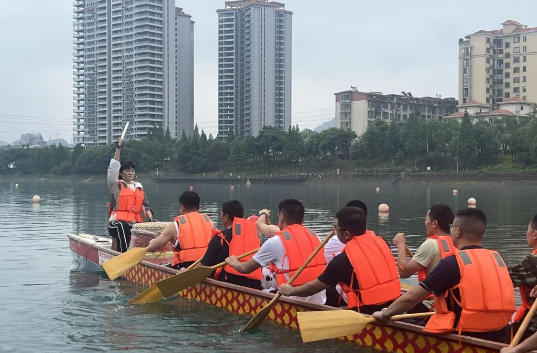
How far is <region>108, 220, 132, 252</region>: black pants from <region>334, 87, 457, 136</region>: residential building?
99531 millimetres

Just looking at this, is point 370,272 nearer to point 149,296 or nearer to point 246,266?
point 246,266

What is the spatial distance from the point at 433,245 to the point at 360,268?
88 centimetres

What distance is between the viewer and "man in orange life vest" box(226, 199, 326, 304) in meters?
8.03

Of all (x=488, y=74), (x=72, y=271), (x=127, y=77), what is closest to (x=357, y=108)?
(x=488, y=74)

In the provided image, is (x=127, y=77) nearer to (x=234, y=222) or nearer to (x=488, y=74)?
(x=488, y=74)

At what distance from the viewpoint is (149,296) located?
10312mm

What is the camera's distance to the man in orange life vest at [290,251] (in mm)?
8031

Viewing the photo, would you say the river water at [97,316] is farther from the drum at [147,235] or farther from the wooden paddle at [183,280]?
the drum at [147,235]

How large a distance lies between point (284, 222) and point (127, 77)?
146912mm

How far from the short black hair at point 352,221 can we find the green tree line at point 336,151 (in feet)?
223

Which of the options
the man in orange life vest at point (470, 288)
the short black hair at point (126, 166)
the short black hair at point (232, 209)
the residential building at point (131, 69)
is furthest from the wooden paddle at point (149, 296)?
the residential building at point (131, 69)

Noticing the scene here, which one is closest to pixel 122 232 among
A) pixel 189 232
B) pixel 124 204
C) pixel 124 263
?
pixel 124 204

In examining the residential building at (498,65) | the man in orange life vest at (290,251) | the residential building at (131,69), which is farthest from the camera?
the residential building at (131,69)

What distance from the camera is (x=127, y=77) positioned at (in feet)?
491
